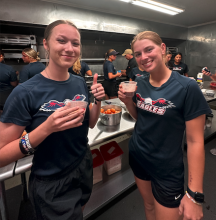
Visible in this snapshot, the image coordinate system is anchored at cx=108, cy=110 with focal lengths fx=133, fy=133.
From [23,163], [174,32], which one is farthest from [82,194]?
[174,32]

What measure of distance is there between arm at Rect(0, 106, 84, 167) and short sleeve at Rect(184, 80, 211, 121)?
Answer: 67 centimetres

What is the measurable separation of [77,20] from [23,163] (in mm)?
4108

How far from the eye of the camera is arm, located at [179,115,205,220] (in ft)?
2.79

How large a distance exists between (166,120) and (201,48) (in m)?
7.41

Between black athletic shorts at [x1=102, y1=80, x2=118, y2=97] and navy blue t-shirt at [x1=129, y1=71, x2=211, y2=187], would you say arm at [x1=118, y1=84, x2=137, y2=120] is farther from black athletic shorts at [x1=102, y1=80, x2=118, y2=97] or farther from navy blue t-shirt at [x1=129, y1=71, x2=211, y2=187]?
black athletic shorts at [x1=102, y1=80, x2=118, y2=97]

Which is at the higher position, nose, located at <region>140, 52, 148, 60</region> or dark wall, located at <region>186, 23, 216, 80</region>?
dark wall, located at <region>186, 23, 216, 80</region>

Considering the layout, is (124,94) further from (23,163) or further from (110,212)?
(110,212)

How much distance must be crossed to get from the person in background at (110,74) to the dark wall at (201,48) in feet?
16.1

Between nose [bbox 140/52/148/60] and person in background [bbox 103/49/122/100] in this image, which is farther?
person in background [bbox 103/49/122/100]

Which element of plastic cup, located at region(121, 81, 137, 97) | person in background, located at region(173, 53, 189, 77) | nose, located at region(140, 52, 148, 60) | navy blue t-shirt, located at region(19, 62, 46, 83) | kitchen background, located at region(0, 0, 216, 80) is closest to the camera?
nose, located at region(140, 52, 148, 60)

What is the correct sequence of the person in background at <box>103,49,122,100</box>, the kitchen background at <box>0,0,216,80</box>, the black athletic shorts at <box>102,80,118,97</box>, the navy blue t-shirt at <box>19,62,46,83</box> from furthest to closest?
1. the black athletic shorts at <box>102,80,118,97</box>
2. the person in background at <box>103,49,122,100</box>
3. the kitchen background at <box>0,0,216,80</box>
4. the navy blue t-shirt at <box>19,62,46,83</box>

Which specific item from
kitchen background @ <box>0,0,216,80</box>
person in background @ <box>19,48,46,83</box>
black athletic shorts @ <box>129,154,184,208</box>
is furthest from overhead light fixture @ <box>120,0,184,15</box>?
black athletic shorts @ <box>129,154,184,208</box>

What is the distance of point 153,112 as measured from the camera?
0.97m

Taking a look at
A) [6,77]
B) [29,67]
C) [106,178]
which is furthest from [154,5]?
[106,178]
